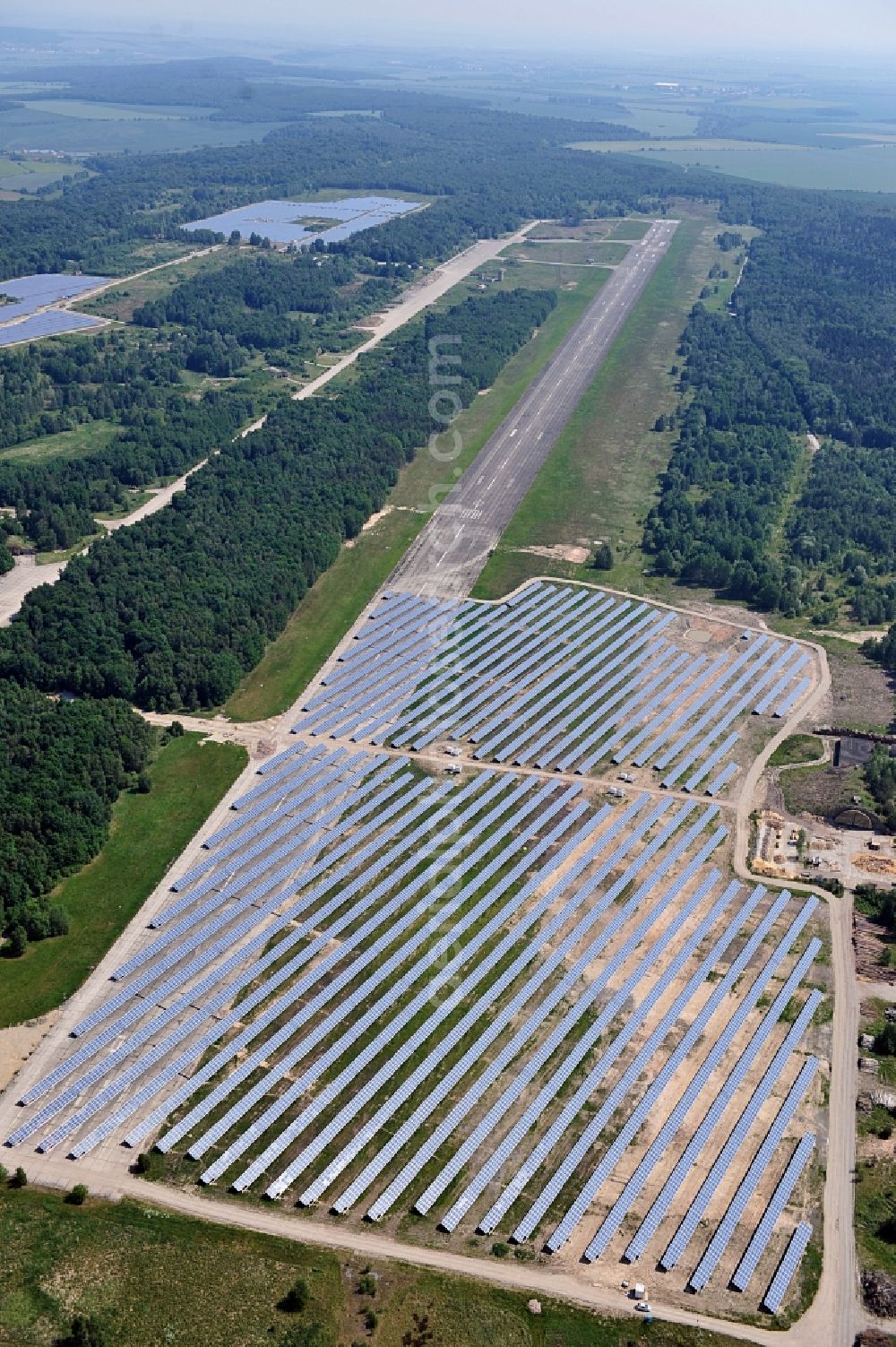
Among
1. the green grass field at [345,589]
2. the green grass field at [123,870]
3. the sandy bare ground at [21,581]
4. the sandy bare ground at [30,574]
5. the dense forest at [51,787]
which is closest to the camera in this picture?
the green grass field at [123,870]

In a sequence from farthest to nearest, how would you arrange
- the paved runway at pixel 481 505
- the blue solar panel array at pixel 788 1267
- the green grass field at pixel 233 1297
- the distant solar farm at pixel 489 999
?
the paved runway at pixel 481 505
the distant solar farm at pixel 489 999
the blue solar panel array at pixel 788 1267
the green grass field at pixel 233 1297

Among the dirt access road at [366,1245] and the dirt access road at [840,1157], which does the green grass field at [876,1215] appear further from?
the dirt access road at [366,1245]

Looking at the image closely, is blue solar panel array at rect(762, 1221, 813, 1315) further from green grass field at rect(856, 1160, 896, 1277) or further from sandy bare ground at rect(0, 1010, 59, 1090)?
sandy bare ground at rect(0, 1010, 59, 1090)

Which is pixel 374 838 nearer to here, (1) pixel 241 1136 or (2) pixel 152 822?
(2) pixel 152 822

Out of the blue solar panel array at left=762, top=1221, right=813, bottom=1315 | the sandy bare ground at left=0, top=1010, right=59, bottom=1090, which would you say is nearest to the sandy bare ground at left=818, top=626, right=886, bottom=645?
the blue solar panel array at left=762, top=1221, right=813, bottom=1315

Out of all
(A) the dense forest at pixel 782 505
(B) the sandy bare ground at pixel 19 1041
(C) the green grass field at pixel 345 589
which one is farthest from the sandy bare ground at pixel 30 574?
(A) the dense forest at pixel 782 505

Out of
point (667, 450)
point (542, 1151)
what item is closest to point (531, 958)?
point (542, 1151)

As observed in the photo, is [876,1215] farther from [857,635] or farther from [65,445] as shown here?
[65,445]
